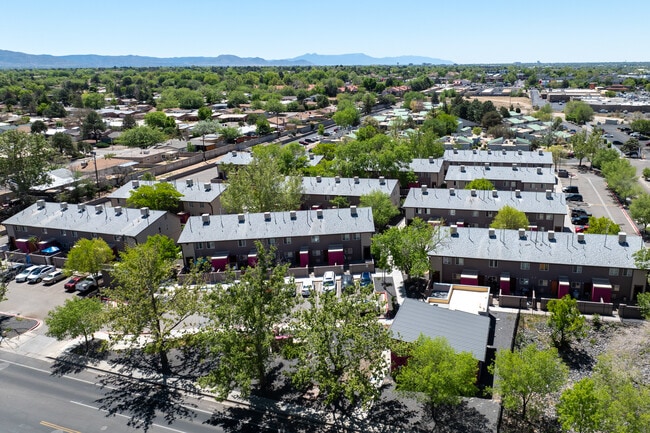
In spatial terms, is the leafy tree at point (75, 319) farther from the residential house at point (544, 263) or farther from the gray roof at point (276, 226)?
the residential house at point (544, 263)

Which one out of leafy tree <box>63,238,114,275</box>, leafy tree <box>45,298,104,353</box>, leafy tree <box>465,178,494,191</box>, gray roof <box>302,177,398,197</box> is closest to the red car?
leafy tree <box>63,238,114,275</box>

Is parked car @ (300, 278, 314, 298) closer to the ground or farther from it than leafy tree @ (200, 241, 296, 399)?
closer to the ground

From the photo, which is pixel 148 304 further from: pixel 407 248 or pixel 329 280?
pixel 407 248

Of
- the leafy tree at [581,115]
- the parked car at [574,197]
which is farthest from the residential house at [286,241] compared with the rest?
the leafy tree at [581,115]

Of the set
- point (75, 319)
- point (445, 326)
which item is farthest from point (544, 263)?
point (75, 319)

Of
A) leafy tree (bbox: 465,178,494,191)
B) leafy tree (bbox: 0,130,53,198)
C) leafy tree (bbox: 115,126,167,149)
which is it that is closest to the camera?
leafy tree (bbox: 465,178,494,191)

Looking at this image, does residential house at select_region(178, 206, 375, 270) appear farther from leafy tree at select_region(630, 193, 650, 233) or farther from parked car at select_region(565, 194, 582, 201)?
parked car at select_region(565, 194, 582, 201)

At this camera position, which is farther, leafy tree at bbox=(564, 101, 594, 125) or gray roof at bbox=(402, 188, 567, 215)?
leafy tree at bbox=(564, 101, 594, 125)
